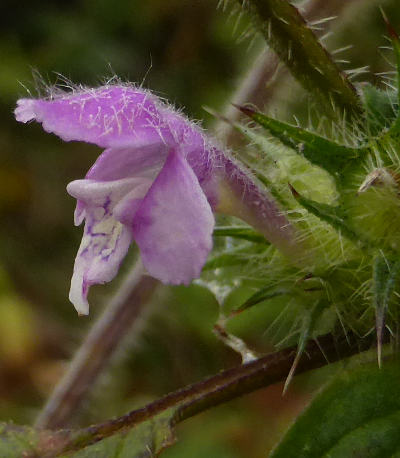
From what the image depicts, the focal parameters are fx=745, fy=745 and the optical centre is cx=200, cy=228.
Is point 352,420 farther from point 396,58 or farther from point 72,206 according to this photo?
point 72,206

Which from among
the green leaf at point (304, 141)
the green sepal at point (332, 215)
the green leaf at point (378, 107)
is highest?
the green leaf at point (378, 107)

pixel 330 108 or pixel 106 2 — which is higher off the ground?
pixel 330 108

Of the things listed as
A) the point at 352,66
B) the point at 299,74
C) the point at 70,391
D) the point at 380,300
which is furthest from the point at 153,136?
the point at 352,66

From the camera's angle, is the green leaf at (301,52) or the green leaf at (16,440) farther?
the green leaf at (16,440)

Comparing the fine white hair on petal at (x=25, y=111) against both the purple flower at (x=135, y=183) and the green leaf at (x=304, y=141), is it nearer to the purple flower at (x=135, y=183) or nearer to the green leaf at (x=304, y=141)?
the purple flower at (x=135, y=183)

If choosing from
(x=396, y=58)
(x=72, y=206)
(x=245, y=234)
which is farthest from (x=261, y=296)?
(x=72, y=206)

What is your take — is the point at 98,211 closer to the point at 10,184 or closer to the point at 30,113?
the point at 30,113

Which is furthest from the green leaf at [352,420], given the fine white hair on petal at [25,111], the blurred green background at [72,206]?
the blurred green background at [72,206]
